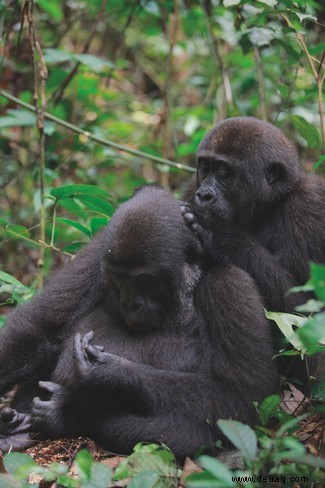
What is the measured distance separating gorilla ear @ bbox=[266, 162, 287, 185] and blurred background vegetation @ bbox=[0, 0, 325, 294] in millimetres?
605

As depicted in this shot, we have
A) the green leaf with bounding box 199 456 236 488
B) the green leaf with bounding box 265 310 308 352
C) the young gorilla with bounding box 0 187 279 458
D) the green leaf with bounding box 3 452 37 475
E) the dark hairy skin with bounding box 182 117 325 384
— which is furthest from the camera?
the dark hairy skin with bounding box 182 117 325 384

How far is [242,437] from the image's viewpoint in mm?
3045

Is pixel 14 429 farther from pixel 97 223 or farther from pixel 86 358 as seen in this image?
pixel 97 223

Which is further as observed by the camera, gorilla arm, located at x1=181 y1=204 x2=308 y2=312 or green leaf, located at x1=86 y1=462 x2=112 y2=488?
gorilla arm, located at x1=181 y1=204 x2=308 y2=312

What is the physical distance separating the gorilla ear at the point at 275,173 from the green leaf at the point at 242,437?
2.81 m

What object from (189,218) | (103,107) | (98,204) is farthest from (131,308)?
(103,107)

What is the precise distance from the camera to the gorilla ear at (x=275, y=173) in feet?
18.1

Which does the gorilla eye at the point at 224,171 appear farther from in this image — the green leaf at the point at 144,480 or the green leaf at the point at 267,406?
the green leaf at the point at 144,480

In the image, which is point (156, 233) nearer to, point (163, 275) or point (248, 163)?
point (163, 275)

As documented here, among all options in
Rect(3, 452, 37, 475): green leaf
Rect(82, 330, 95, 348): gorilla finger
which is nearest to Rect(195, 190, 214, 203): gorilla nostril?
Result: Rect(82, 330, 95, 348): gorilla finger

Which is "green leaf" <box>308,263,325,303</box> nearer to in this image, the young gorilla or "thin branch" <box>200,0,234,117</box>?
the young gorilla

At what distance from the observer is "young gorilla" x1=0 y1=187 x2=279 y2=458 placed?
418 centimetres

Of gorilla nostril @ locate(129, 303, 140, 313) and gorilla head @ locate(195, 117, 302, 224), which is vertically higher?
gorilla head @ locate(195, 117, 302, 224)

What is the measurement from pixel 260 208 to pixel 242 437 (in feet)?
8.90
